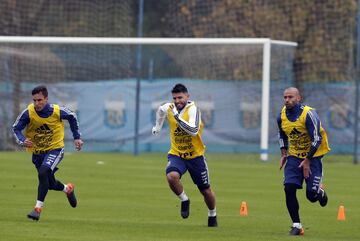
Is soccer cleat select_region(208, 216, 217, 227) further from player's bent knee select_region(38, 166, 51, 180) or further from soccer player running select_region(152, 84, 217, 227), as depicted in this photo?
player's bent knee select_region(38, 166, 51, 180)

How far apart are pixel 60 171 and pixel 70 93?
9.96m

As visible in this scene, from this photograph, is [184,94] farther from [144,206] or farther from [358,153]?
[358,153]

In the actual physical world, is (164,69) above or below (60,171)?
above

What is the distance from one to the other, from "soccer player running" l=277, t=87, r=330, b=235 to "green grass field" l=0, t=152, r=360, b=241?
51 cm

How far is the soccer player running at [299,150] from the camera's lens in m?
15.5

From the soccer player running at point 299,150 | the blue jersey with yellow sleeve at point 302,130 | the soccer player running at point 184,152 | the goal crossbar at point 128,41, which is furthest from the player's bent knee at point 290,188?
the goal crossbar at point 128,41

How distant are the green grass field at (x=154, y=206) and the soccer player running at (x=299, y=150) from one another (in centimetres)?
51

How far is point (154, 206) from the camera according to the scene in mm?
19469

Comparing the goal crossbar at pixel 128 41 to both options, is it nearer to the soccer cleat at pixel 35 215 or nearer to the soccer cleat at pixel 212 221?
the soccer cleat at pixel 35 215

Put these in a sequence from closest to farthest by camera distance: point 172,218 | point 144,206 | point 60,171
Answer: point 172,218
point 144,206
point 60,171

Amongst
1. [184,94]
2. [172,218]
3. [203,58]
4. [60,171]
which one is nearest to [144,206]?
[172,218]

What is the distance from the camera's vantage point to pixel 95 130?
37.4 meters

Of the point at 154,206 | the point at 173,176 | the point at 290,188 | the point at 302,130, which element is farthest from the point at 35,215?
the point at 302,130

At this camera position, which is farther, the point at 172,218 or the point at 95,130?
the point at 95,130
